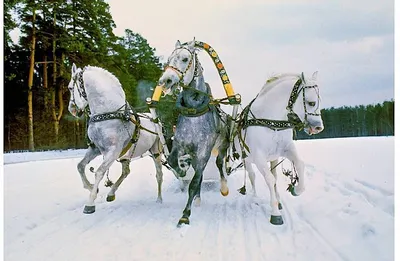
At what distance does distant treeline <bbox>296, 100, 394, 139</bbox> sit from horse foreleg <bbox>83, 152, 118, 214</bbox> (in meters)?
1.48

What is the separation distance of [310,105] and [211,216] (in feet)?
3.27

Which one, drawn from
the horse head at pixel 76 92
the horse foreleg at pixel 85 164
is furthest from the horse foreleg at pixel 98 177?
the horse head at pixel 76 92

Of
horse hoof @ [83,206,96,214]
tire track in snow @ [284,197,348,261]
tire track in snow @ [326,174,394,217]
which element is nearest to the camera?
tire track in snow @ [284,197,348,261]

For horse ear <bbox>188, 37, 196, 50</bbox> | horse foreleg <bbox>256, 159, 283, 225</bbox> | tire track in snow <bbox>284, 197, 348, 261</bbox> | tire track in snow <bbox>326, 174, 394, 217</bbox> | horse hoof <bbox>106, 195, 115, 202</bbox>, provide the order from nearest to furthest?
tire track in snow <bbox>284, 197, 348, 261</bbox>, tire track in snow <bbox>326, 174, 394, 217</bbox>, horse foreleg <bbox>256, 159, 283, 225</bbox>, horse ear <bbox>188, 37, 196, 50</bbox>, horse hoof <bbox>106, 195, 115, 202</bbox>

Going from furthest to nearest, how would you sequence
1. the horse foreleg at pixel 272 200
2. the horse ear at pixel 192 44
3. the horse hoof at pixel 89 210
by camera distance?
1. the horse hoof at pixel 89 210
2. the horse ear at pixel 192 44
3. the horse foreleg at pixel 272 200

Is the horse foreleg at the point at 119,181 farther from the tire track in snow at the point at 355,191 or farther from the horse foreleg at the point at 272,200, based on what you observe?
the tire track in snow at the point at 355,191

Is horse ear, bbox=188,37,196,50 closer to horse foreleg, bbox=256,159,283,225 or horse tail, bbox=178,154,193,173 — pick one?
horse tail, bbox=178,154,193,173

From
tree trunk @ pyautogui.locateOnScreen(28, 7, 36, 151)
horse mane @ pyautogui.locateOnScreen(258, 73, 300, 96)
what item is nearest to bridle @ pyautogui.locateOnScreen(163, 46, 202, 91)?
horse mane @ pyautogui.locateOnScreen(258, 73, 300, 96)

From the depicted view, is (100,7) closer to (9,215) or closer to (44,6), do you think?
(44,6)

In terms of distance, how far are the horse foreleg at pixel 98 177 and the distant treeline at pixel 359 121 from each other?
1483mm

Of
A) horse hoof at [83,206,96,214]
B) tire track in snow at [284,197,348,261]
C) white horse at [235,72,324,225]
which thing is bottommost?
tire track in snow at [284,197,348,261]

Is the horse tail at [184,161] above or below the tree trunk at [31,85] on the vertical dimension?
below

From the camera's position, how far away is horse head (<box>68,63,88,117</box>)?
2480mm

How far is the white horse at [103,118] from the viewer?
2.51m
